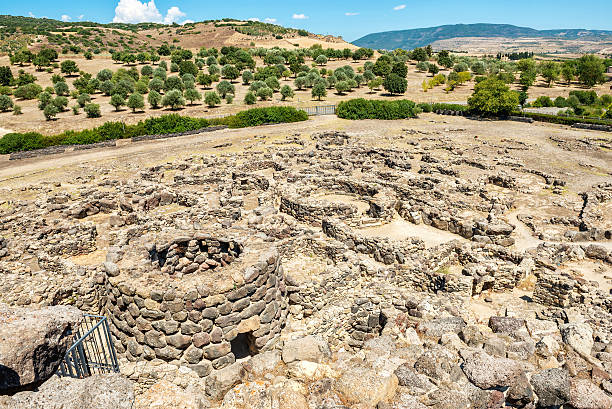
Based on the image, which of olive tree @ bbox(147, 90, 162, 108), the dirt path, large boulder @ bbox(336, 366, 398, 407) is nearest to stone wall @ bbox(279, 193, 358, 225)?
large boulder @ bbox(336, 366, 398, 407)

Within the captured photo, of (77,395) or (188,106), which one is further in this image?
(188,106)

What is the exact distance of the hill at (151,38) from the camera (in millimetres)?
132000

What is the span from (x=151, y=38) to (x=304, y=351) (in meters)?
192

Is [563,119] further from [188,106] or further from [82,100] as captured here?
[82,100]

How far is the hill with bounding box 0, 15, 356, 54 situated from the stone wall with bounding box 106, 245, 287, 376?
13943cm

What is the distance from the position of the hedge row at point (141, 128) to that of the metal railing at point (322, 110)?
8.14m

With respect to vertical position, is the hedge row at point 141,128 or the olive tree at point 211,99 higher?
the olive tree at point 211,99

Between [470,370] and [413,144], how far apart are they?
40.0 meters

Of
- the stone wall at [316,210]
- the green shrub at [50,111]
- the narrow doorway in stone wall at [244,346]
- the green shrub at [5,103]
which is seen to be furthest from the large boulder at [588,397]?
the green shrub at [5,103]

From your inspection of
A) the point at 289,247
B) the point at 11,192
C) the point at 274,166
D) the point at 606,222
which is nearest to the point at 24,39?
the point at 11,192

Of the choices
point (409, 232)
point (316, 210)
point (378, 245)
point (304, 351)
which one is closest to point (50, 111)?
point (316, 210)

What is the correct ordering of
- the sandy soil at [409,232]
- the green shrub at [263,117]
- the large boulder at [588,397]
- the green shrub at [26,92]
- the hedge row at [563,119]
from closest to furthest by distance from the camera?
the large boulder at [588,397] < the sandy soil at [409,232] < the hedge row at [563,119] < the green shrub at [263,117] < the green shrub at [26,92]

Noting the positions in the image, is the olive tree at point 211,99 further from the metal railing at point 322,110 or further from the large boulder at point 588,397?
the large boulder at point 588,397

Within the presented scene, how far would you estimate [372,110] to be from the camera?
63656mm
